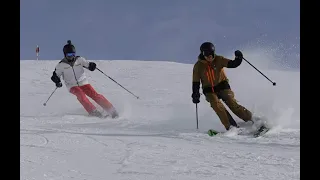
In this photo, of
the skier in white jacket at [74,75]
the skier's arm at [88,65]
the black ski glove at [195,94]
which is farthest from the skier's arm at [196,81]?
the skier's arm at [88,65]

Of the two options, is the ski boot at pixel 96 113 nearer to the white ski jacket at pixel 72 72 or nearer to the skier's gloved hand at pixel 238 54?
the white ski jacket at pixel 72 72

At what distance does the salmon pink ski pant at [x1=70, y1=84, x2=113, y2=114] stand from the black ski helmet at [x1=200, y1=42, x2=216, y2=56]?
2937 millimetres

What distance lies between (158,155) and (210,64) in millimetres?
2766

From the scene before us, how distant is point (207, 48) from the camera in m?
6.02

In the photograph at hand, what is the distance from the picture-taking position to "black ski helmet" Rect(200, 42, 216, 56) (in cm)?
602

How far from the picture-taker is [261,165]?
3.27 meters

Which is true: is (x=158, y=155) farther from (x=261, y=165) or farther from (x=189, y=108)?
(x=189, y=108)

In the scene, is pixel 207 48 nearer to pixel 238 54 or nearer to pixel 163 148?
pixel 238 54

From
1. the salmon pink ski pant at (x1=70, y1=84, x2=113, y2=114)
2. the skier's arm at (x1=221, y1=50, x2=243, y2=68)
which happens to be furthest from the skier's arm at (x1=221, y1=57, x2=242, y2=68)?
the salmon pink ski pant at (x1=70, y1=84, x2=113, y2=114)

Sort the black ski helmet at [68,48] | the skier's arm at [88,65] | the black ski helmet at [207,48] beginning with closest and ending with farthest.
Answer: the black ski helmet at [207,48]
the black ski helmet at [68,48]
the skier's arm at [88,65]

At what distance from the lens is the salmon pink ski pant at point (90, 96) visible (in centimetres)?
847

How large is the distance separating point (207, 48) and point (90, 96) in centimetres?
350

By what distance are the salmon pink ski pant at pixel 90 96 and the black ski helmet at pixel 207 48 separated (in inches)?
116
